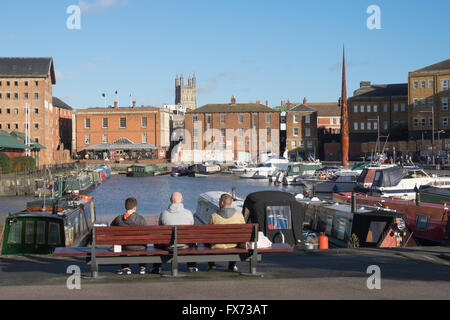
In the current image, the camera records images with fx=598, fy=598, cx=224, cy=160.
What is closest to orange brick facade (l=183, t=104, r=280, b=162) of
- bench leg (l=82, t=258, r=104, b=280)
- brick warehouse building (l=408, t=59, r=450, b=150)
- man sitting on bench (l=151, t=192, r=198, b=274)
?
brick warehouse building (l=408, t=59, r=450, b=150)

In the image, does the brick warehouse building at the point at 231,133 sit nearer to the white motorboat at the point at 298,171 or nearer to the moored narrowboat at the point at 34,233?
the white motorboat at the point at 298,171

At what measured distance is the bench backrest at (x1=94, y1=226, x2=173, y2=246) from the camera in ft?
33.4

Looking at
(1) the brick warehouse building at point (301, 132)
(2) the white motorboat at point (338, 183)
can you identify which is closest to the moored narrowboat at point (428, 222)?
(2) the white motorboat at point (338, 183)

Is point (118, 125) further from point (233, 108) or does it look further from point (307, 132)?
point (307, 132)

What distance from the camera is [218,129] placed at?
103500 millimetres

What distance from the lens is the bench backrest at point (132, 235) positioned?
10.2 meters

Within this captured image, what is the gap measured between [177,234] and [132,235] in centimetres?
77

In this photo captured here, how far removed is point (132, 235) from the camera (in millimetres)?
10258

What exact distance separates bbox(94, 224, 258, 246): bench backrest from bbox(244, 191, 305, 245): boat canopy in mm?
6904

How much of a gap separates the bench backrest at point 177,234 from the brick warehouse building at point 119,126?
310 feet

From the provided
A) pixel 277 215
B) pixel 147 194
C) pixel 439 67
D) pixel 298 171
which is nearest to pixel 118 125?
pixel 298 171
